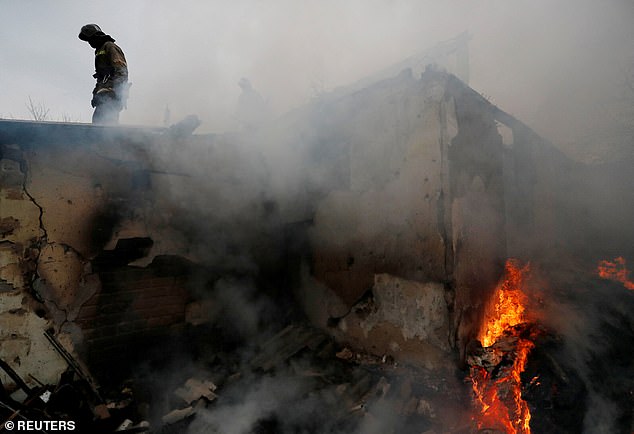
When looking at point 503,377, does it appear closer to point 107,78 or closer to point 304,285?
point 304,285

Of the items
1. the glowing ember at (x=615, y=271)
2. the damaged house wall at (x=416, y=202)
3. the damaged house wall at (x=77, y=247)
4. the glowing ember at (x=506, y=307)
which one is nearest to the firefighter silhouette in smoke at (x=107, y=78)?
the damaged house wall at (x=77, y=247)

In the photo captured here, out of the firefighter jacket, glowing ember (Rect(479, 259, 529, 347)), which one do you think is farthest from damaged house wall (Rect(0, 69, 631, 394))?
the firefighter jacket

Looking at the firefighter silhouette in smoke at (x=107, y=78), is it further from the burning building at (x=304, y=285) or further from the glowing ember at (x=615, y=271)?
the glowing ember at (x=615, y=271)

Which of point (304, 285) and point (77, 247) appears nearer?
point (77, 247)

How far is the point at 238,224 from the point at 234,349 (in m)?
2.03

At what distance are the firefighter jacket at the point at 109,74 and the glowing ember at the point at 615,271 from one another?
9.05 m

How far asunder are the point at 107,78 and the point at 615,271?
9.82 metres

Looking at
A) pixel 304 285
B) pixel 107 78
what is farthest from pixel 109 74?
pixel 304 285

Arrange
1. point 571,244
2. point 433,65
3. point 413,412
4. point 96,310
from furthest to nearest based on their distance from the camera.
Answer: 1. point 571,244
2. point 96,310
3. point 433,65
4. point 413,412

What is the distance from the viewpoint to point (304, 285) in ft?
18.6

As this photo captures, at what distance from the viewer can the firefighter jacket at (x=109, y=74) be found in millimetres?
5543

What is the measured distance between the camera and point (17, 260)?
389 cm

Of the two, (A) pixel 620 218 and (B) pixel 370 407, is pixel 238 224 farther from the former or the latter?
(A) pixel 620 218

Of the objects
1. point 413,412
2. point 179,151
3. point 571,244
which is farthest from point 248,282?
point 571,244
